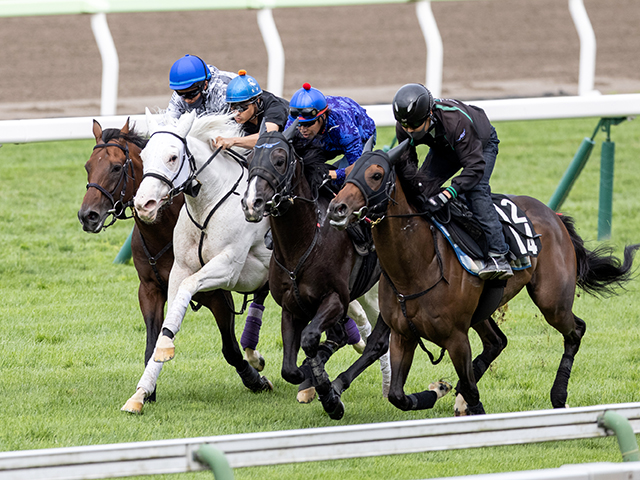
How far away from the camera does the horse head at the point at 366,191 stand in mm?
4469

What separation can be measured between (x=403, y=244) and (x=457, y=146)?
0.61m

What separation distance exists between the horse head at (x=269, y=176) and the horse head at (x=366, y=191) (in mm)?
476

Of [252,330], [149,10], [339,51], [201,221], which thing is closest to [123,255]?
[149,10]

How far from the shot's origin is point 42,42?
16.2 metres

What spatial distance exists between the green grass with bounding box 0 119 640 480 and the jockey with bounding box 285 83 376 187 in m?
1.62

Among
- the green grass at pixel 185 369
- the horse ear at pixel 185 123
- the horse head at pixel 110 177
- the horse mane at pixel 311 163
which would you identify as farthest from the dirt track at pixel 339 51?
the horse mane at pixel 311 163

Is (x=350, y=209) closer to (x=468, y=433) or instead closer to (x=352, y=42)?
(x=468, y=433)

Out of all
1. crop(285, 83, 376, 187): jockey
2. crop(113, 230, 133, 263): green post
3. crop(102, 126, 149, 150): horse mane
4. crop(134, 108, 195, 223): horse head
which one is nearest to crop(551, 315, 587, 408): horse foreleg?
crop(285, 83, 376, 187): jockey

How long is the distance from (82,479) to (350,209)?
203cm

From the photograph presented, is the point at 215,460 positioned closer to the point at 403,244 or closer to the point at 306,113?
the point at 403,244

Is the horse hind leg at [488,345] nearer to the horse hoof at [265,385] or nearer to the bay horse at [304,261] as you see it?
the bay horse at [304,261]

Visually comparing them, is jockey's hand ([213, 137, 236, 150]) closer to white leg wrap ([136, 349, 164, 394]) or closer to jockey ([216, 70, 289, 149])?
jockey ([216, 70, 289, 149])

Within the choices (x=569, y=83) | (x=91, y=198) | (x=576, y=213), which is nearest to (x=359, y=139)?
(x=91, y=198)

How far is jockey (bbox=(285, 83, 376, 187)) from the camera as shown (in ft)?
17.2
